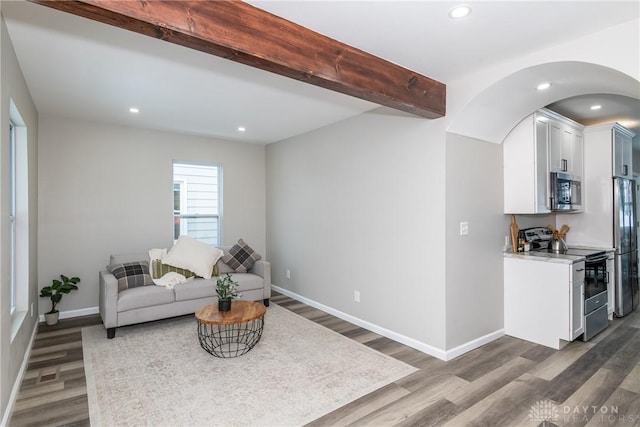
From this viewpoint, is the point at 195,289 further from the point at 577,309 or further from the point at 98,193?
the point at 577,309

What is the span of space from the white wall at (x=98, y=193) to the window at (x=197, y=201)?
0.50 feet

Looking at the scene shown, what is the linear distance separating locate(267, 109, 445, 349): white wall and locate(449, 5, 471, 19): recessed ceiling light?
1.20 meters

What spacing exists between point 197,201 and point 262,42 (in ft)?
12.7

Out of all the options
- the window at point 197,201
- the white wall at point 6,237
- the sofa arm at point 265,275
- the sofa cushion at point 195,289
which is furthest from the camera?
the window at point 197,201

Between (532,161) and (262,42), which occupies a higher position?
(262,42)

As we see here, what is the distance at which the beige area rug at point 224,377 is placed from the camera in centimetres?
230

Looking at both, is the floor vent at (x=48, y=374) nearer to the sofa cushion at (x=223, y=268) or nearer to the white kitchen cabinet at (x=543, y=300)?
the sofa cushion at (x=223, y=268)

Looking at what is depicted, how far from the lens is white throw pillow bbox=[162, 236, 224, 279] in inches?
170

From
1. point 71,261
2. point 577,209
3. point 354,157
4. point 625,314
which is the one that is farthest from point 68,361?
point 625,314

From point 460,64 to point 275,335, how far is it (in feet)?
10.4

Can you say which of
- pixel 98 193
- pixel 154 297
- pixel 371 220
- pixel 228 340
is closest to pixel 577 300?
pixel 371 220

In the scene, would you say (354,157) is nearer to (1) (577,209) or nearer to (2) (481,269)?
(2) (481,269)

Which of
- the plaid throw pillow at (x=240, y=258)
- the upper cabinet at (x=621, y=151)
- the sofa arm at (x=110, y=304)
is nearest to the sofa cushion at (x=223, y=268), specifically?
the plaid throw pillow at (x=240, y=258)

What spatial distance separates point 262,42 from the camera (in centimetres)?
199
